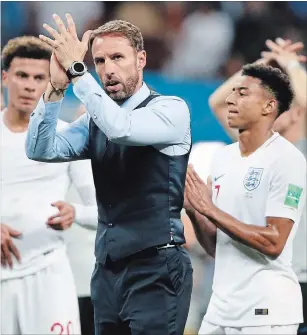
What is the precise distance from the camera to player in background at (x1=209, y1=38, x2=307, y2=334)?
2.67 meters

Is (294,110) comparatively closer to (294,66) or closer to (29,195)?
(294,66)

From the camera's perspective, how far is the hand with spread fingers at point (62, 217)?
2.61m

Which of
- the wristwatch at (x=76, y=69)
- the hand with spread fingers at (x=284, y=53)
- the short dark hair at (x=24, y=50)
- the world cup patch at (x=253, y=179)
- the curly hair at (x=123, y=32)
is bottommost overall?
the world cup patch at (x=253, y=179)

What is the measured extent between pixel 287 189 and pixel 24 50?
105 centimetres

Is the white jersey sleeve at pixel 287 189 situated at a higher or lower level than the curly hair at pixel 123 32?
lower

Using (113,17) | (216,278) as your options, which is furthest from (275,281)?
(113,17)

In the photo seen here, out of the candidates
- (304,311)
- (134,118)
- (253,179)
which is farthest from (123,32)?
(304,311)

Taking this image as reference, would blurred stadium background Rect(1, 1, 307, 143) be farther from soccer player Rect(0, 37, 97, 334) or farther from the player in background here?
soccer player Rect(0, 37, 97, 334)

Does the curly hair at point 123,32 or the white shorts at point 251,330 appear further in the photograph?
the white shorts at point 251,330

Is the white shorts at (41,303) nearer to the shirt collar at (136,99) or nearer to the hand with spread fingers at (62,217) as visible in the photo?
the hand with spread fingers at (62,217)

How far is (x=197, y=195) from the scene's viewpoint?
7.42 ft

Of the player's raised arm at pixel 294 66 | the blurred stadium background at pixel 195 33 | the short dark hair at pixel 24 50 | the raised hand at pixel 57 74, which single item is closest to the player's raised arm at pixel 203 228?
the blurred stadium background at pixel 195 33

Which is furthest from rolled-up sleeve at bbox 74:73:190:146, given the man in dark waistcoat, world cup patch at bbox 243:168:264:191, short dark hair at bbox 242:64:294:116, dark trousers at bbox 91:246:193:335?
short dark hair at bbox 242:64:294:116

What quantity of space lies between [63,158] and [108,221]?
0.64 feet
